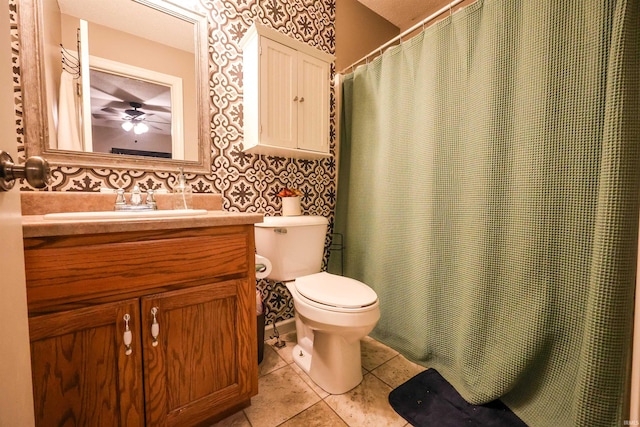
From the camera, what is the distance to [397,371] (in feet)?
4.24

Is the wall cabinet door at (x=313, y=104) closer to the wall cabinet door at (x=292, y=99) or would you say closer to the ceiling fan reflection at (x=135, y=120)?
the wall cabinet door at (x=292, y=99)

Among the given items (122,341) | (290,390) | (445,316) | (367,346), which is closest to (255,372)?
(290,390)

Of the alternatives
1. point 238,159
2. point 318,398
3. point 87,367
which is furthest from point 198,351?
point 238,159

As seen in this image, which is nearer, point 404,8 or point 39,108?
point 39,108

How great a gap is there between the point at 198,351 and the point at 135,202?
67cm

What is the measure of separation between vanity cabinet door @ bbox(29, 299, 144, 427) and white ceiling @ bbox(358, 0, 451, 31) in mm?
2384

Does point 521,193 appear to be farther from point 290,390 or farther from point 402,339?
point 290,390

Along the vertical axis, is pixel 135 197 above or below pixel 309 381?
above

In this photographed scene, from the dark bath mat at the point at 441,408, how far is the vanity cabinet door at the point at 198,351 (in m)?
0.64

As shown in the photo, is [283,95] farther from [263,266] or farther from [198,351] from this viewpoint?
[198,351]

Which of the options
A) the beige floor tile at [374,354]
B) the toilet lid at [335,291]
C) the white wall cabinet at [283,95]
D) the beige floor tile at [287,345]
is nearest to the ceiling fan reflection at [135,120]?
the white wall cabinet at [283,95]

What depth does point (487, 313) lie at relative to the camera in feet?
3.43

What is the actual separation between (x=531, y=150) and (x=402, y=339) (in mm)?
1068

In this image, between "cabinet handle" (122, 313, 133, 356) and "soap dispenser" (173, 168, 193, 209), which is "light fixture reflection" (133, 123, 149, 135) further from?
"cabinet handle" (122, 313, 133, 356)
